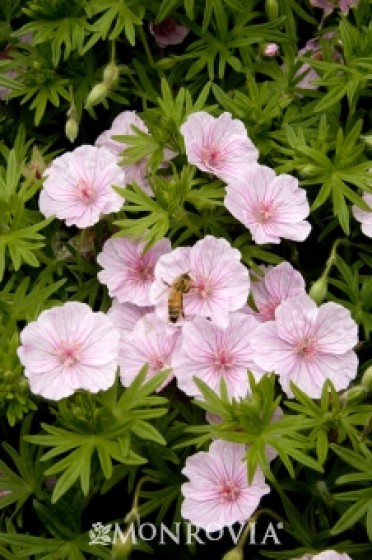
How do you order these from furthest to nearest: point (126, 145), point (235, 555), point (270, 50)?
point (270, 50), point (126, 145), point (235, 555)

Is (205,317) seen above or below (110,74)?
below

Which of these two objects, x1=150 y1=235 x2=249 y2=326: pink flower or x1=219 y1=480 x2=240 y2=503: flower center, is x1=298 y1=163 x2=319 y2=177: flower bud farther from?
x1=219 y1=480 x2=240 y2=503: flower center

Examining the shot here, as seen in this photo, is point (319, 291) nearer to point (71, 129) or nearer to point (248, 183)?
point (248, 183)

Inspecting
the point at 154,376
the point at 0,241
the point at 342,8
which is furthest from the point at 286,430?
the point at 342,8

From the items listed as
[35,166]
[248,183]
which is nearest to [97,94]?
[35,166]

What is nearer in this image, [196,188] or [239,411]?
[239,411]

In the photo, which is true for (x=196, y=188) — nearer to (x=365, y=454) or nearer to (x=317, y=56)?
(x=317, y=56)
